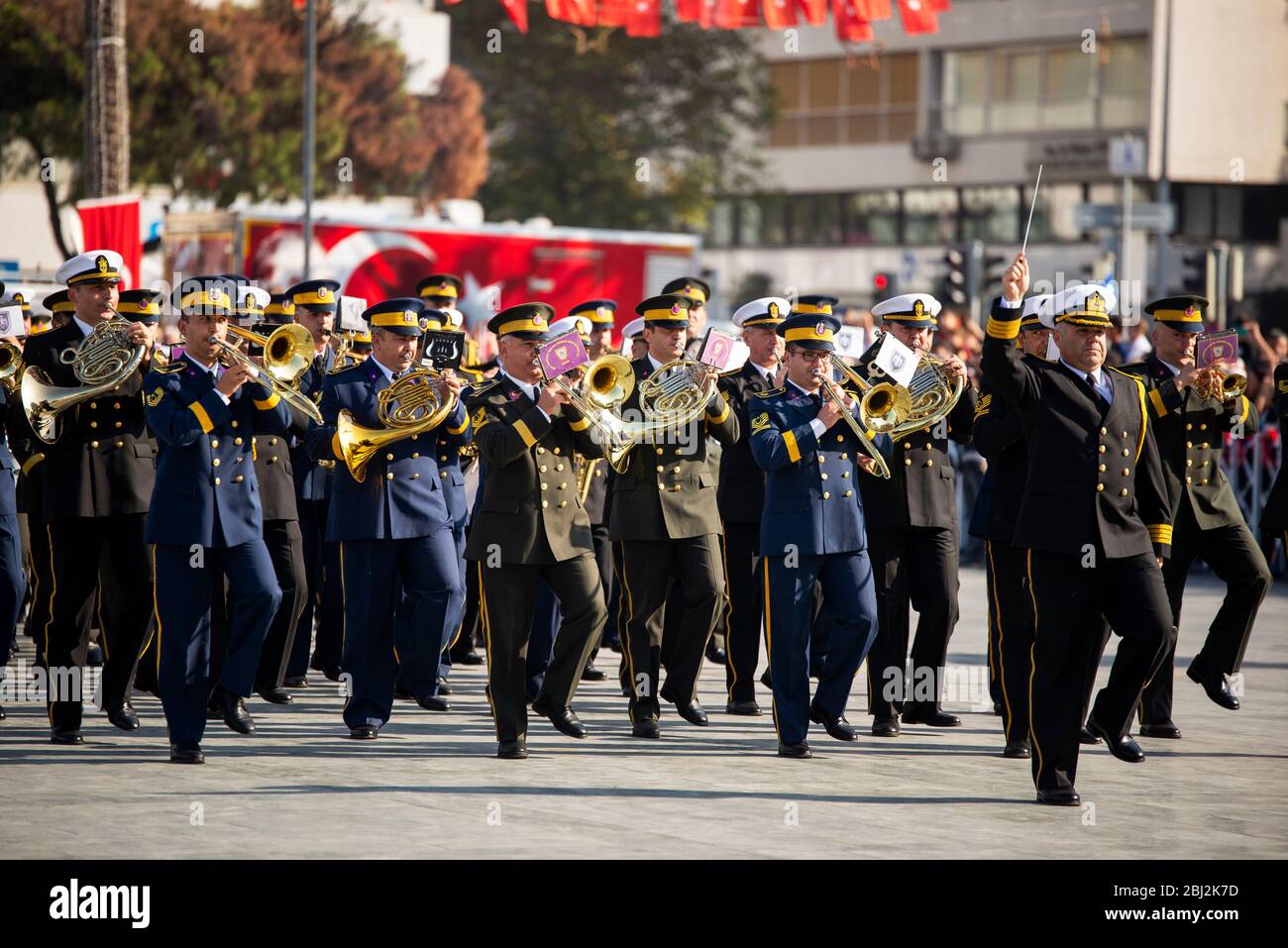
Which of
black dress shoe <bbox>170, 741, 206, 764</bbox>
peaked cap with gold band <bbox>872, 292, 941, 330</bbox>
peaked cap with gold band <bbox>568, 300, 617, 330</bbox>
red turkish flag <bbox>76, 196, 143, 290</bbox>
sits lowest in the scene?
black dress shoe <bbox>170, 741, 206, 764</bbox>

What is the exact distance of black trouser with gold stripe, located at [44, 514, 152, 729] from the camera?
959cm

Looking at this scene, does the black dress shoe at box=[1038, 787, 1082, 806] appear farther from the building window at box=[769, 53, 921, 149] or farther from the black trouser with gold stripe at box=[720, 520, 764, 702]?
the building window at box=[769, 53, 921, 149]

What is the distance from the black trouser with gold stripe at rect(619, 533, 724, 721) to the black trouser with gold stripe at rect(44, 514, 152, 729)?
2341mm

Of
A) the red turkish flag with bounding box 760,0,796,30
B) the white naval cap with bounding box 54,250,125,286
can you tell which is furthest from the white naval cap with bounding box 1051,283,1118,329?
the red turkish flag with bounding box 760,0,796,30

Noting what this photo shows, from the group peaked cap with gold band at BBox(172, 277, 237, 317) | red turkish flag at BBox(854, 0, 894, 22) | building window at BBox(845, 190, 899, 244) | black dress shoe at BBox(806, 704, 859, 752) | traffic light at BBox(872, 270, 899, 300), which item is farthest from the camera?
building window at BBox(845, 190, 899, 244)

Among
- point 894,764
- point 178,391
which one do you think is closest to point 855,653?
point 894,764

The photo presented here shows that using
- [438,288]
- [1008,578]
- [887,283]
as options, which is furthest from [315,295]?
[887,283]

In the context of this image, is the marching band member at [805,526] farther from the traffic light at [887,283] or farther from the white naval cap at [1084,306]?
the traffic light at [887,283]

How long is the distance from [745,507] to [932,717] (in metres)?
1.58

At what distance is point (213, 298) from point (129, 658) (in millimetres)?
1898

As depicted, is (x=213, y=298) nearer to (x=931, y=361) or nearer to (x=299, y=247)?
(x=931, y=361)

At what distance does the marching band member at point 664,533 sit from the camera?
10016mm

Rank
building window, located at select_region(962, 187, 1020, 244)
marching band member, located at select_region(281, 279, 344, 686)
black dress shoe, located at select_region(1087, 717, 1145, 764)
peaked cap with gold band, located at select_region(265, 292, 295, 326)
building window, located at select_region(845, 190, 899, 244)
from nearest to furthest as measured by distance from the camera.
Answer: black dress shoe, located at select_region(1087, 717, 1145, 764)
marching band member, located at select_region(281, 279, 344, 686)
peaked cap with gold band, located at select_region(265, 292, 295, 326)
building window, located at select_region(962, 187, 1020, 244)
building window, located at select_region(845, 190, 899, 244)

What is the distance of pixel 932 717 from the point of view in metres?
10.4
